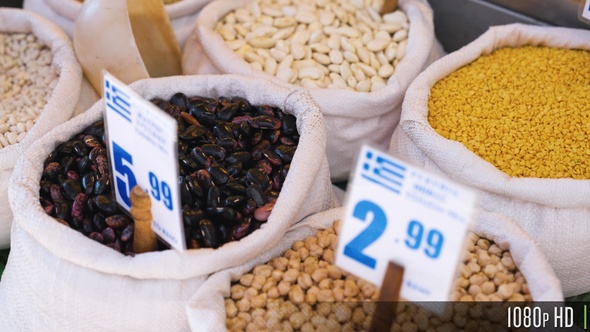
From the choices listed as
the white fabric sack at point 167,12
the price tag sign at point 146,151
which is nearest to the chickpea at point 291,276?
the price tag sign at point 146,151

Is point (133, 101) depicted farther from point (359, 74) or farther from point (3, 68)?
point (3, 68)

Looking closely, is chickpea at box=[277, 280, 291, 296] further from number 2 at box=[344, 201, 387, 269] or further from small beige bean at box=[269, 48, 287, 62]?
small beige bean at box=[269, 48, 287, 62]

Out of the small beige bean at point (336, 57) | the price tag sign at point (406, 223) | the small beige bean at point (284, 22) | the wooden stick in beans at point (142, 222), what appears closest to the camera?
the price tag sign at point (406, 223)

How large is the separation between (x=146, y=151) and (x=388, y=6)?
1182mm

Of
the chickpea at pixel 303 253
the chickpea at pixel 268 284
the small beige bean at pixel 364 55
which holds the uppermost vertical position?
the chickpea at pixel 268 284

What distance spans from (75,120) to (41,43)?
0.56m

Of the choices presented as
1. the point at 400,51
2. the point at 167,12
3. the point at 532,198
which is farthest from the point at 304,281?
the point at 167,12

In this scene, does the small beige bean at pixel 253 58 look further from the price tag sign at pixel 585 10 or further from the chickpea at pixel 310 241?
the price tag sign at pixel 585 10

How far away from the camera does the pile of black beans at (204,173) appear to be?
1.14 m

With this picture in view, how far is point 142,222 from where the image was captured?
39.6 inches

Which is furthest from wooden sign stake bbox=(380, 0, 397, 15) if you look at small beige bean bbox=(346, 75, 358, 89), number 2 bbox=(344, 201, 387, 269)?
number 2 bbox=(344, 201, 387, 269)

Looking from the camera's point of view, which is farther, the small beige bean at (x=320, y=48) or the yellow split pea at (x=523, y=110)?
the small beige bean at (x=320, y=48)

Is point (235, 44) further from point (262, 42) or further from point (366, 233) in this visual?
point (366, 233)

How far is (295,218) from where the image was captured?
1239 millimetres
